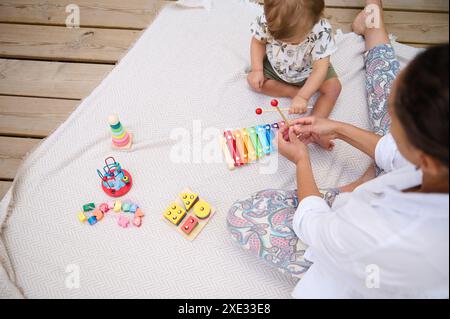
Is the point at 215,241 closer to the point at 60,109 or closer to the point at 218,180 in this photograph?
the point at 218,180

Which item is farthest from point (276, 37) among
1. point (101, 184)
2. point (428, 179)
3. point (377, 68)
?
point (101, 184)

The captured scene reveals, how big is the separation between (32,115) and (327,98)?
112 cm

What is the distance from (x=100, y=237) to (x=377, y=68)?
109 cm

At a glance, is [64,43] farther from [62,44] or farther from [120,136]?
[120,136]

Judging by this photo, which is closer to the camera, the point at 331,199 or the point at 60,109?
the point at 331,199

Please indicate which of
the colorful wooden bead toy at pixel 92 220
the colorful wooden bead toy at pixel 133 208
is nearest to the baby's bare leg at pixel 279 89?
the colorful wooden bead toy at pixel 133 208

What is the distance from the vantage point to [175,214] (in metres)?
1.04

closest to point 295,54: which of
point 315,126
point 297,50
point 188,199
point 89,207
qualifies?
point 297,50

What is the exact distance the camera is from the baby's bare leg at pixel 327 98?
3.99ft

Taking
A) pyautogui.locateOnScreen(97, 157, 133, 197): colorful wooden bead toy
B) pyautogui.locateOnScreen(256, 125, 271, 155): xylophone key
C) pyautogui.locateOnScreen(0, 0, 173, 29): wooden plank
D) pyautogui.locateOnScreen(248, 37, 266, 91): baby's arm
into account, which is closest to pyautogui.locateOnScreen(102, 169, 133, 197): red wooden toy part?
pyautogui.locateOnScreen(97, 157, 133, 197): colorful wooden bead toy

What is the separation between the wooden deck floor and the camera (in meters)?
1.36

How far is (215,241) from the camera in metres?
1.04

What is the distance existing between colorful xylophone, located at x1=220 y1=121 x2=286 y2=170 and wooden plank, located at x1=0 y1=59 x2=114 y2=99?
64cm
